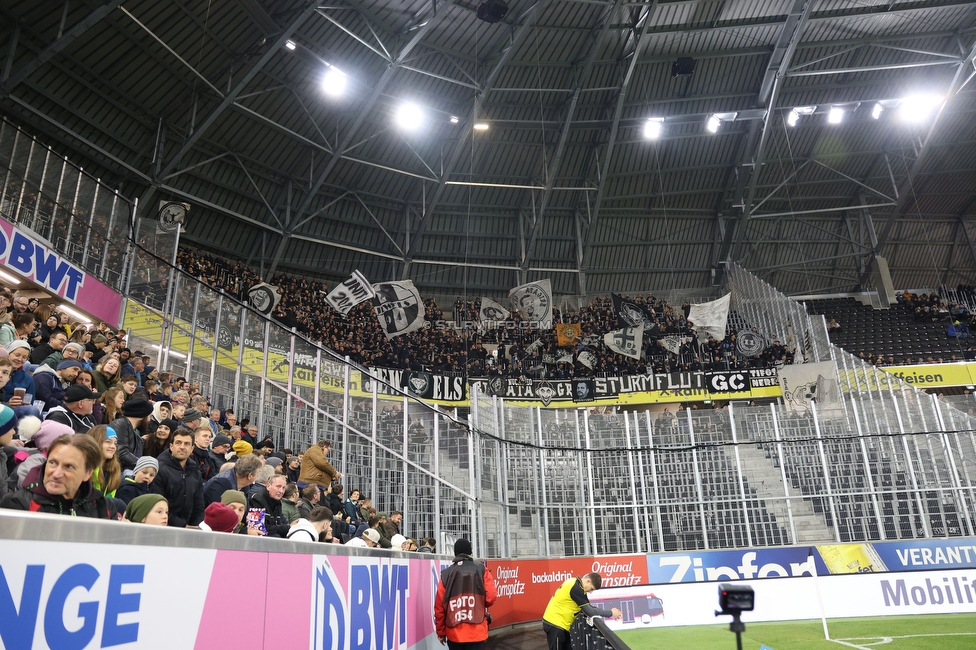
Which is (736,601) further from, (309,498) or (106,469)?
(309,498)

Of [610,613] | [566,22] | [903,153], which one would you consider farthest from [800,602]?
[903,153]

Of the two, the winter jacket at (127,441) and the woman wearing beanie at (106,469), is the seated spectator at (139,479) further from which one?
the winter jacket at (127,441)

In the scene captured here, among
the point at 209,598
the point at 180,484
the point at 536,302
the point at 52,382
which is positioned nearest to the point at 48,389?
the point at 52,382

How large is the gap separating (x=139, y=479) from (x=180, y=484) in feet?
1.70

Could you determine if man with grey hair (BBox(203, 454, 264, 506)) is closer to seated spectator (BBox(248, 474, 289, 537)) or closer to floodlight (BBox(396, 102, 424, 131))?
seated spectator (BBox(248, 474, 289, 537))

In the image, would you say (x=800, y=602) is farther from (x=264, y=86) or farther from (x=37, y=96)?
(x=37, y=96)

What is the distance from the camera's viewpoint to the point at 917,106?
2809 centimetres

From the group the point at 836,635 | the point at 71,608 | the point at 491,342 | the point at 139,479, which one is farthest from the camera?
the point at 491,342

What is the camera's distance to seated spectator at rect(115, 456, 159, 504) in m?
4.89

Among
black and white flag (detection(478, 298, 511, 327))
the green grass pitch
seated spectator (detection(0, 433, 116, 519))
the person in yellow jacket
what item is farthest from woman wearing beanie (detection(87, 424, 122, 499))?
black and white flag (detection(478, 298, 511, 327))

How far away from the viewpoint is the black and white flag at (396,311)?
25.8 meters

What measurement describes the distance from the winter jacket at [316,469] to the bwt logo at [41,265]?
18.6 feet

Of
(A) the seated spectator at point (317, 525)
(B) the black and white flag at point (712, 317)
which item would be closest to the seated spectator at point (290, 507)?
(A) the seated spectator at point (317, 525)

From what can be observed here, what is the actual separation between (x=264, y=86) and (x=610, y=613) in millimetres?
21818
